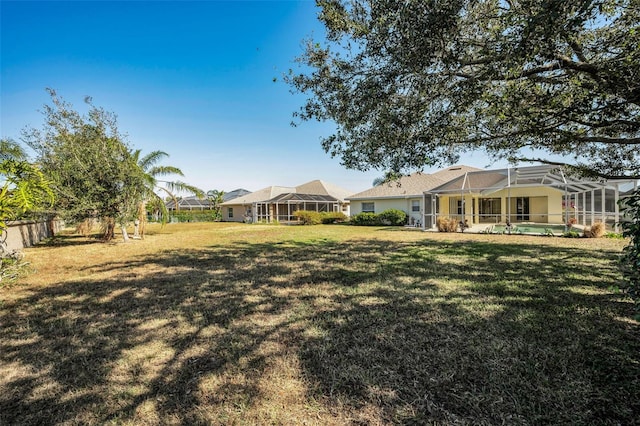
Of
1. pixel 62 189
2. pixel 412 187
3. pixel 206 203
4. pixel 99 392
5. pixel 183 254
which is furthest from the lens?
pixel 206 203

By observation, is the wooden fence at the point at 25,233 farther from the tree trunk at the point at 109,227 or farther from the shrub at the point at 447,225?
the shrub at the point at 447,225

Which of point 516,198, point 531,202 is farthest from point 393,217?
point 531,202

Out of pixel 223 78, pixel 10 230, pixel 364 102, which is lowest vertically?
pixel 10 230

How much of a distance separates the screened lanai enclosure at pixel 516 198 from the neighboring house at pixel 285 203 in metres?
15.1

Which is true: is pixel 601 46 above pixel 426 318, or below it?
above

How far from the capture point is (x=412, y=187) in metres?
28.6

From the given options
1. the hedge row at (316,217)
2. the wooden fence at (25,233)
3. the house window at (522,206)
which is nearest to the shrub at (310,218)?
the hedge row at (316,217)

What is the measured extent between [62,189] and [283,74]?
11.8m

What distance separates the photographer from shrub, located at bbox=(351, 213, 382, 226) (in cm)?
2722

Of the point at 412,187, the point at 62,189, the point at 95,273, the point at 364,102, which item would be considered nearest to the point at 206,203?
the point at 412,187

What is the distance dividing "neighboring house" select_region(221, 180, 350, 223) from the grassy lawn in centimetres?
2749

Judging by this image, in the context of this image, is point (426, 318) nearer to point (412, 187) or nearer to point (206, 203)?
point (412, 187)

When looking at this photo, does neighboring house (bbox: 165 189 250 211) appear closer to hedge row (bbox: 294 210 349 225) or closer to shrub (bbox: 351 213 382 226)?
hedge row (bbox: 294 210 349 225)

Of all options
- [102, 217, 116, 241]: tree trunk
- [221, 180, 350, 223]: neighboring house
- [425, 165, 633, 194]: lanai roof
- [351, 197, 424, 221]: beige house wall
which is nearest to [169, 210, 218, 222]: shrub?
[221, 180, 350, 223]: neighboring house
